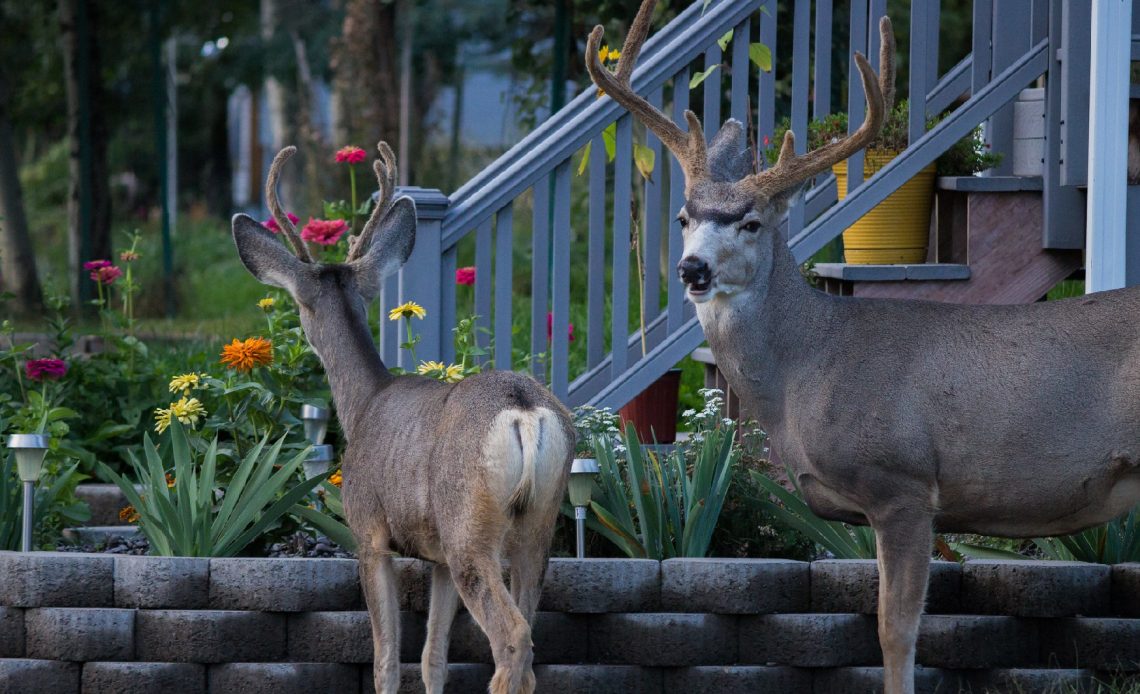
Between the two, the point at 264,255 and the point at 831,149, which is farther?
the point at 264,255

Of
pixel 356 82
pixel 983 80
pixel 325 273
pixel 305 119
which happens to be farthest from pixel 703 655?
pixel 305 119

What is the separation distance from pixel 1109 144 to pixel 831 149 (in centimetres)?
163

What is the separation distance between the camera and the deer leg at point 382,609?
5.10 meters

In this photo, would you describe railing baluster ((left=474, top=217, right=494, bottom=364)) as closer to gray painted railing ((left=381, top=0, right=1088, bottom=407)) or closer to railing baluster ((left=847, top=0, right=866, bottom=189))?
gray painted railing ((left=381, top=0, right=1088, bottom=407))

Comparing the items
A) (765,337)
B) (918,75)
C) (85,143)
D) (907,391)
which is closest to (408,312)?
(765,337)

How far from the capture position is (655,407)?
7.78 meters

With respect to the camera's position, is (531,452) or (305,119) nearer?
(531,452)

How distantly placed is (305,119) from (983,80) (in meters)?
16.8

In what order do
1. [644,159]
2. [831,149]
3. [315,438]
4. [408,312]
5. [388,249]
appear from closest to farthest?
[831,149]
[388,249]
[408,312]
[315,438]
[644,159]

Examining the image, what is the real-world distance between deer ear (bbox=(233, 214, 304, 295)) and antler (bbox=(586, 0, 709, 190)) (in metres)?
1.24

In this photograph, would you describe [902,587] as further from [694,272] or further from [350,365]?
[350,365]

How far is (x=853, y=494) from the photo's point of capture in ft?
16.3

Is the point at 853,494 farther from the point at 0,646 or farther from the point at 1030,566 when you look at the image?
the point at 0,646

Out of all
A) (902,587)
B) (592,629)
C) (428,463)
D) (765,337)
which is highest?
(765,337)
